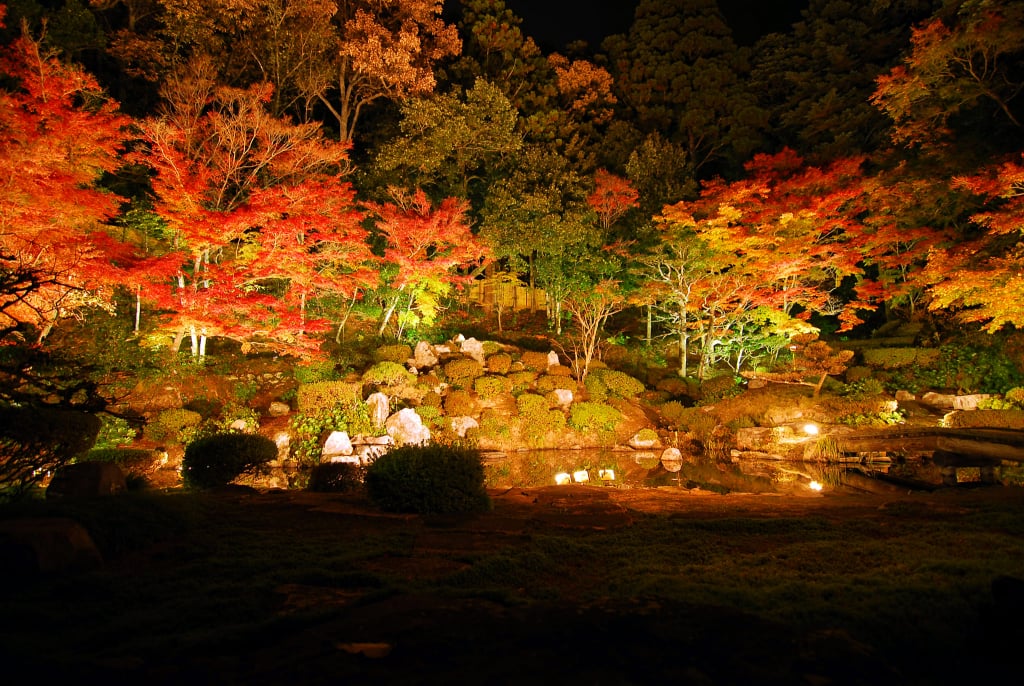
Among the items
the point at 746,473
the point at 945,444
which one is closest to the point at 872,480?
the point at 945,444

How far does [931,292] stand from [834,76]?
13.3m

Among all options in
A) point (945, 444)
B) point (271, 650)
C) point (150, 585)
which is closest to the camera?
point (271, 650)

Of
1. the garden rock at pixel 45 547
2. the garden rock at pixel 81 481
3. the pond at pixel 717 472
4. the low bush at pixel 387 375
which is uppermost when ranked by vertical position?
the low bush at pixel 387 375

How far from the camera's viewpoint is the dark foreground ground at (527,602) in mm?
2207

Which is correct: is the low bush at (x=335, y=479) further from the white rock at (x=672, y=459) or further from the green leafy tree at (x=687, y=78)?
the green leafy tree at (x=687, y=78)

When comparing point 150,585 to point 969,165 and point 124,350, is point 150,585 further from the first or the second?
point 969,165

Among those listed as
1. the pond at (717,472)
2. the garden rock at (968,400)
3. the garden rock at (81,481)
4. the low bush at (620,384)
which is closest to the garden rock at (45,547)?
the garden rock at (81,481)

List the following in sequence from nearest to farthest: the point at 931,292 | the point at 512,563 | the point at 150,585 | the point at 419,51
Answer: the point at 150,585, the point at 512,563, the point at 931,292, the point at 419,51

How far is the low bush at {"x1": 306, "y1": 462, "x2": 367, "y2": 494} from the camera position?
775 centimetres

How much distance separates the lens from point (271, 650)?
2410 mm

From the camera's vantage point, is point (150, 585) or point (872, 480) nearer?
point (150, 585)

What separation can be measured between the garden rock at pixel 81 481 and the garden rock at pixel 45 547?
5.85 ft

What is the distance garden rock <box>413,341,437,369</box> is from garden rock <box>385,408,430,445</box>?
259 cm

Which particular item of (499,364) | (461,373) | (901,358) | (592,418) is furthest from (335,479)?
A: (901,358)
